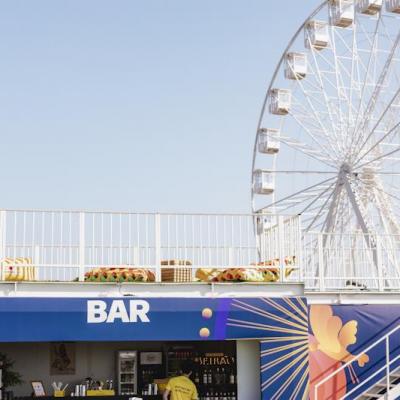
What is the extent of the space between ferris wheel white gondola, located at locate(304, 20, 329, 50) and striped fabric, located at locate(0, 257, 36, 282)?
43.6ft

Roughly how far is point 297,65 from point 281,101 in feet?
4.60

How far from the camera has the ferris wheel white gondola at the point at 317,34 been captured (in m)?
25.5

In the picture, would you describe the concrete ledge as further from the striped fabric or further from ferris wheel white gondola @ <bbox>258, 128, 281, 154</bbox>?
ferris wheel white gondola @ <bbox>258, 128, 281, 154</bbox>

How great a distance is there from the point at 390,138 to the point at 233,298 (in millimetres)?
10256

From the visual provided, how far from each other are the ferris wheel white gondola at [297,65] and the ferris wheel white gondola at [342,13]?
6.54 ft

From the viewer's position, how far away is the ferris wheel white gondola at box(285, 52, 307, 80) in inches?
1039

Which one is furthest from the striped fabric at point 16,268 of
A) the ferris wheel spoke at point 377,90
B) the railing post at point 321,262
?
the ferris wheel spoke at point 377,90

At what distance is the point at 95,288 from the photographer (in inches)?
588

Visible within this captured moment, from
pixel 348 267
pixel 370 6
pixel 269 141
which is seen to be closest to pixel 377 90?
pixel 370 6

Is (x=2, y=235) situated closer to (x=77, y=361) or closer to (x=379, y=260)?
(x=77, y=361)

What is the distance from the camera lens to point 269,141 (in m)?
28.4

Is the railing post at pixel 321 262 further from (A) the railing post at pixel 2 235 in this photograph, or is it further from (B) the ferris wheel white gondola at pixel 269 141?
(B) the ferris wheel white gondola at pixel 269 141

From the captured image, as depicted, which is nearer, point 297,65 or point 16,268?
point 16,268

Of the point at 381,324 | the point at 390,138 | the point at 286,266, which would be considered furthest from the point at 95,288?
the point at 390,138
